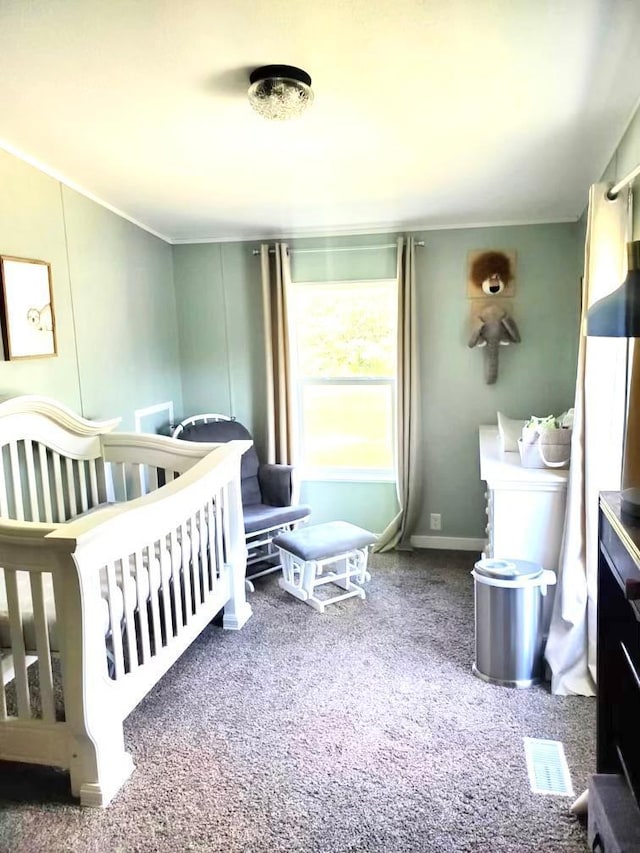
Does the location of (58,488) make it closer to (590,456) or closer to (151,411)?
(151,411)

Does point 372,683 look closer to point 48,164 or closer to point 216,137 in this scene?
point 216,137

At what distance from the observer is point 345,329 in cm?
423

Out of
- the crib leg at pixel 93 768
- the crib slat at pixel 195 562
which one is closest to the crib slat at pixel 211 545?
the crib slat at pixel 195 562

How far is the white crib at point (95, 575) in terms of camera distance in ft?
6.09

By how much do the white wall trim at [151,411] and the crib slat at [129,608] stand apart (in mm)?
1867

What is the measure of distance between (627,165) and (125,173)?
235 centimetres

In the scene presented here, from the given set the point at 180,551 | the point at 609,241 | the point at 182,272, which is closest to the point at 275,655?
the point at 180,551

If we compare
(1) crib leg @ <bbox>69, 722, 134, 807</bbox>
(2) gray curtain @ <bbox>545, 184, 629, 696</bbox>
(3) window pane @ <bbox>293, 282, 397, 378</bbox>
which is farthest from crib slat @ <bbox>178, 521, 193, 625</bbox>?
(3) window pane @ <bbox>293, 282, 397, 378</bbox>

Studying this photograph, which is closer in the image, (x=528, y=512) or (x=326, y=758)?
(x=326, y=758)

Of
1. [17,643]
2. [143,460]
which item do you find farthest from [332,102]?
[17,643]

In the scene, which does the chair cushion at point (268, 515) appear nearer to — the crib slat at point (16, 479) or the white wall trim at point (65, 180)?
the crib slat at point (16, 479)

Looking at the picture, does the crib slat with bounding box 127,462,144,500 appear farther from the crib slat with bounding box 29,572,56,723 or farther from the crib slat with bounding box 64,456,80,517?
the crib slat with bounding box 29,572,56,723

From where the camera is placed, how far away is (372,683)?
2.59 m

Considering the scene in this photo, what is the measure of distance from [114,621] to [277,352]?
8.04 ft
